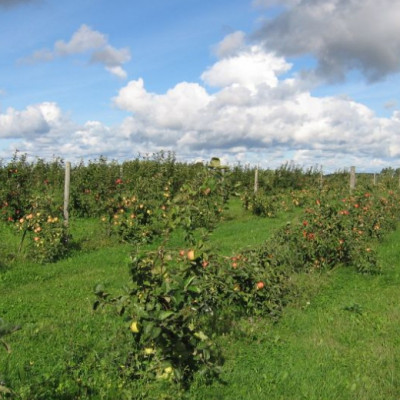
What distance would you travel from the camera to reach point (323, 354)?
4273 mm

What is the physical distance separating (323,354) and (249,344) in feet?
2.38

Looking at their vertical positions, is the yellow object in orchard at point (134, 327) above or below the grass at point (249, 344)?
above

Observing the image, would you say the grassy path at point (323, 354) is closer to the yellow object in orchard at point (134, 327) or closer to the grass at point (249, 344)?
the grass at point (249, 344)

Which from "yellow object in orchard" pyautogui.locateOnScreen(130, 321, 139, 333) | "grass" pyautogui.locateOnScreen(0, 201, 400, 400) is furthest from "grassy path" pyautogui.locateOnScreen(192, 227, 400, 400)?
"yellow object in orchard" pyautogui.locateOnScreen(130, 321, 139, 333)

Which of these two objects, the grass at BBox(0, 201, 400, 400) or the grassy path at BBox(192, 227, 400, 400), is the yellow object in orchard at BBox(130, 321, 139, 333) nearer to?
the grass at BBox(0, 201, 400, 400)

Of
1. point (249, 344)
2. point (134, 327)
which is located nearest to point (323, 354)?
point (249, 344)

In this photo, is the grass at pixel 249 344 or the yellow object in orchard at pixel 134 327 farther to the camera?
the grass at pixel 249 344

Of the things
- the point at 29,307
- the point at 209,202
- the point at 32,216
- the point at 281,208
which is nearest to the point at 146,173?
the point at 281,208

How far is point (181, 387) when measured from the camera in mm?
3473

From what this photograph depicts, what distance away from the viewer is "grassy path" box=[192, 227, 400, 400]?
11.8 feet

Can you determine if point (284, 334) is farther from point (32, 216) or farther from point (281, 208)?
point (281, 208)

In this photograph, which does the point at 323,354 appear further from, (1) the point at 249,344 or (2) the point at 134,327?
(2) the point at 134,327

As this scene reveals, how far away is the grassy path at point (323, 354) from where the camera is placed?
361cm

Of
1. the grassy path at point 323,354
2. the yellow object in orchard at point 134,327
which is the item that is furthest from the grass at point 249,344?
the yellow object in orchard at point 134,327
